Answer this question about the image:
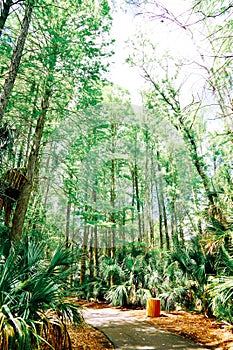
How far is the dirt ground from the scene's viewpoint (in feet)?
17.1

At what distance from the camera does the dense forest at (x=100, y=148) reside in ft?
8.39

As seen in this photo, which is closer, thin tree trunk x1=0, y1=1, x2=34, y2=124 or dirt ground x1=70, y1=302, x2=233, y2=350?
thin tree trunk x1=0, y1=1, x2=34, y2=124

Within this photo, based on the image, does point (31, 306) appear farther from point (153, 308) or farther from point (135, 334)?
point (153, 308)

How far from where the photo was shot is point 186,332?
616 cm

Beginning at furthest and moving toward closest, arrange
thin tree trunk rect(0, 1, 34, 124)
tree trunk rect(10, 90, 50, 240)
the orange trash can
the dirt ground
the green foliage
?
the orange trash can
tree trunk rect(10, 90, 50, 240)
the dirt ground
thin tree trunk rect(0, 1, 34, 124)
the green foliage

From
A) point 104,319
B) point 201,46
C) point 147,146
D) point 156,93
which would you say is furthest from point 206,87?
point 147,146

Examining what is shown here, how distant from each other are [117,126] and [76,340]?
36.2ft

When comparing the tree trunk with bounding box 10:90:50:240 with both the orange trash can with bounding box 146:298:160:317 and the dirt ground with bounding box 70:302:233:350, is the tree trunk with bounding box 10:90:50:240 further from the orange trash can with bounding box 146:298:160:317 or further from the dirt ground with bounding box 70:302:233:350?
the orange trash can with bounding box 146:298:160:317

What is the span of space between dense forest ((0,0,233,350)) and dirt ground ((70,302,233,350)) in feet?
1.49

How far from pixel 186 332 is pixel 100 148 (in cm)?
832

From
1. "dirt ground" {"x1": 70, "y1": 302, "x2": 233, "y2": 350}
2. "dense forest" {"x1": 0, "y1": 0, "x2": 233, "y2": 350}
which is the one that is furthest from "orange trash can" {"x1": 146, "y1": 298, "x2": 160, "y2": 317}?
"dense forest" {"x1": 0, "y1": 0, "x2": 233, "y2": 350}

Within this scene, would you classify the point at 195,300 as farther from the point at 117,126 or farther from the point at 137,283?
the point at 117,126

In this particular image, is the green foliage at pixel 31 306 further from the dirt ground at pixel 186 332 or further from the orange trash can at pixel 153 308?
the orange trash can at pixel 153 308

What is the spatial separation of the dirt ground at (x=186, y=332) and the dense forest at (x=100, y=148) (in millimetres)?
454
